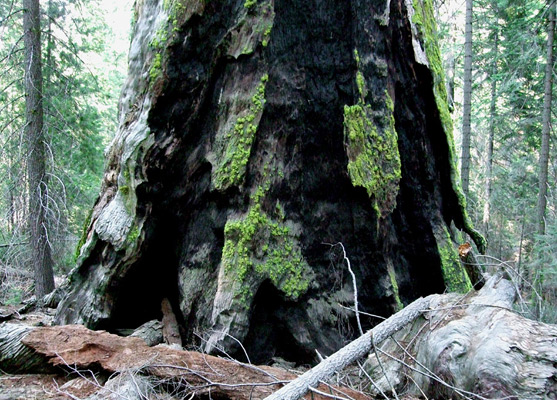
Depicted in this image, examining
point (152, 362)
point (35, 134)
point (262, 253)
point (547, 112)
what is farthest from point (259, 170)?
point (547, 112)

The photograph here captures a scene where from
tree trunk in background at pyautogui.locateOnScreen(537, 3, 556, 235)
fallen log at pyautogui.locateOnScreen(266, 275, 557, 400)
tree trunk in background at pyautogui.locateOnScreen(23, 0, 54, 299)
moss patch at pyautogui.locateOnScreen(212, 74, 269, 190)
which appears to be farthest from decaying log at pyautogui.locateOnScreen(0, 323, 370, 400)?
tree trunk in background at pyautogui.locateOnScreen(537, 3, 556, 235)

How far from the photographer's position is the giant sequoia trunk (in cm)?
514

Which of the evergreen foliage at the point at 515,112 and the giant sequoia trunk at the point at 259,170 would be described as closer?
the giant sequoia trunk at the point at 259,170

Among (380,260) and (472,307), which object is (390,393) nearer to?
(472,307)

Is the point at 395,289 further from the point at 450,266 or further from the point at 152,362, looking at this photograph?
the point at 152,362

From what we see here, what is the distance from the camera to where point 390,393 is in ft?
12.6

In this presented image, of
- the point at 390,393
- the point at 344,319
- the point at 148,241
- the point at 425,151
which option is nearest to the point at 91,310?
the point at 148,241

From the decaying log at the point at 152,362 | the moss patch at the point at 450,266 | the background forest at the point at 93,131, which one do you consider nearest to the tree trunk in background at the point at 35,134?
the background forest at the point at 93,131

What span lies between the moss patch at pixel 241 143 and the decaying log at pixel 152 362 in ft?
7.06

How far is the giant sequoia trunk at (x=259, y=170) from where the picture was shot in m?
5.14

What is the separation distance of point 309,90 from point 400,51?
4.86ft

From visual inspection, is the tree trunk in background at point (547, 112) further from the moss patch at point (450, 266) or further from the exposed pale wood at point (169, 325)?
the exposed pale wood at point (169, 325)

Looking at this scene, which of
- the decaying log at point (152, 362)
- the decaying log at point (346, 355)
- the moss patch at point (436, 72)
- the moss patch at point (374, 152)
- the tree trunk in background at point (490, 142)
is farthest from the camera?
the tree trunk in background at point (490, 142)

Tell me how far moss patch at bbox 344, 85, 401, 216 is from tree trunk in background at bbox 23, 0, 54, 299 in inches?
233
